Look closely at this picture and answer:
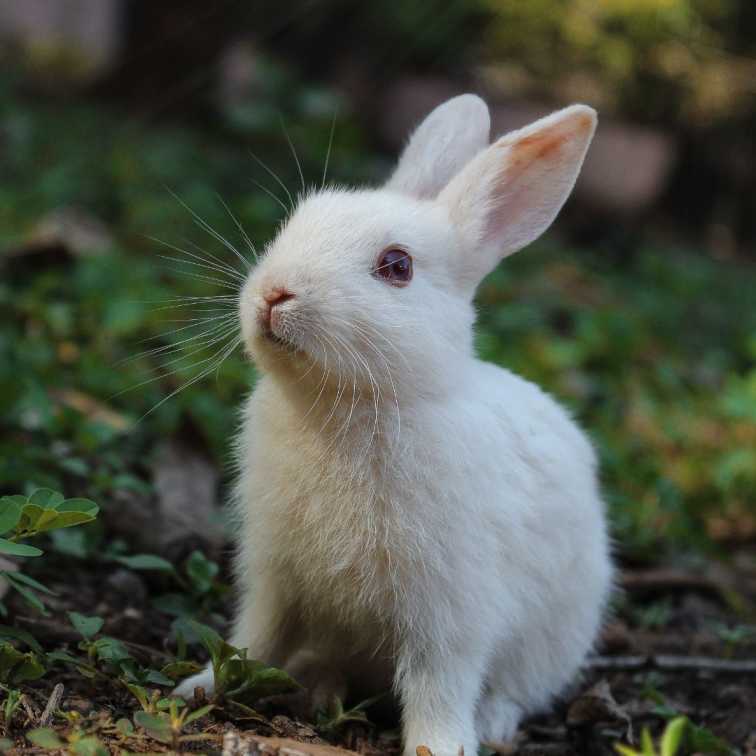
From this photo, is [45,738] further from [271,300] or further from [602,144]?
[602,144]

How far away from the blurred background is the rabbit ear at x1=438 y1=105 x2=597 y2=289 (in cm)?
47

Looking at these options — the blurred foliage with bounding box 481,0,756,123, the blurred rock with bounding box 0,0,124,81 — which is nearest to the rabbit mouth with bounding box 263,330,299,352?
the blurred foliage with bounding box 481,0,756,123

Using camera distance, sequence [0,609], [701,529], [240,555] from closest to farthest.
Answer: [0,609]
[240,555]
[701,529]

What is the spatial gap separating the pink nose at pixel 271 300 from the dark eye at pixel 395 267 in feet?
0.99

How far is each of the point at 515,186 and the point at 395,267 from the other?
55cm

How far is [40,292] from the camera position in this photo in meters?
5.55

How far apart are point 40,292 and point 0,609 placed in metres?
2.86

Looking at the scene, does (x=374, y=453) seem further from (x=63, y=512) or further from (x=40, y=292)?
(x=40, y=292)

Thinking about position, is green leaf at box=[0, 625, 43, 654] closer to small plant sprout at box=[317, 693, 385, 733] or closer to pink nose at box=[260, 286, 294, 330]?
small plant sprout at box=[317, 693, 385, 733]

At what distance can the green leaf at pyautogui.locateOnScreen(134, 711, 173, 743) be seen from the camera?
2.53m

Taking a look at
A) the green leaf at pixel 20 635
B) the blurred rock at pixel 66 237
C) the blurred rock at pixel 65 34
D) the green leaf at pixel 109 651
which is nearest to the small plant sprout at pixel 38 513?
the green leaf at pixel 20 635

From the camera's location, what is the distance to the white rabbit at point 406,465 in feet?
9.59

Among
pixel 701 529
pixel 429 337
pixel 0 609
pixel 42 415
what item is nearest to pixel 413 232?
pixel 429 337

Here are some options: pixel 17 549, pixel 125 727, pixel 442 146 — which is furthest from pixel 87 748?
pixel 442 146
